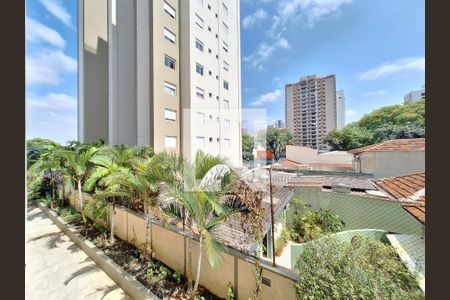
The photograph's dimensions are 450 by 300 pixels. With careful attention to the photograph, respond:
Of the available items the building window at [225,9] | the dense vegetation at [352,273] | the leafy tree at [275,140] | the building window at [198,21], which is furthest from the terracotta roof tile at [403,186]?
the building window at [225,9]

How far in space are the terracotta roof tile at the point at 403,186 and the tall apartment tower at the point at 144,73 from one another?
6768mm

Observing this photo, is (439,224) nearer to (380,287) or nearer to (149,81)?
(380,287)

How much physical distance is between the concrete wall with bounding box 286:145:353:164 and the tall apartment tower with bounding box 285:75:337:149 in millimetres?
1823

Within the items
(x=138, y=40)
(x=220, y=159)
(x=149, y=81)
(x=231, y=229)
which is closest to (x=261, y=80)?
(x=220, y=159)

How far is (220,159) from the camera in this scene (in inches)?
141

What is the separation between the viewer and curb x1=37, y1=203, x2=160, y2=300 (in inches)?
140

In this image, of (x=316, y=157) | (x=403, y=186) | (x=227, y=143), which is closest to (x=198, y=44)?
(x=227, y=143)

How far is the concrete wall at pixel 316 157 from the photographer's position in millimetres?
11295

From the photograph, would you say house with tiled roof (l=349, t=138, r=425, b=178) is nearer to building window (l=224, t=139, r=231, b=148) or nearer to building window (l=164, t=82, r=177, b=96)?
building window (l=224, t=139, r=231, b=148)

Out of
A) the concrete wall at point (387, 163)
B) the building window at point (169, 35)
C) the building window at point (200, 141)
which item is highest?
the building window at point (169, 35)

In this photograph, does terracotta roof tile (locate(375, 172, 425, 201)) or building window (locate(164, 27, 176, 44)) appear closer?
terracotta roof tile (locate(375, 172, 425, 201))

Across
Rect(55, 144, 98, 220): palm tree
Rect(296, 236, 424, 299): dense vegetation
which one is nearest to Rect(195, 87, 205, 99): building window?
Rect(55, 144, 98, 220): palm tree

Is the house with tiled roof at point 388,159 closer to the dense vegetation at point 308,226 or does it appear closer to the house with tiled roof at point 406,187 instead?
the house with tiled roof at point 406,187

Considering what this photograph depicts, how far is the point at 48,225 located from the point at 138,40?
10.5 metres
